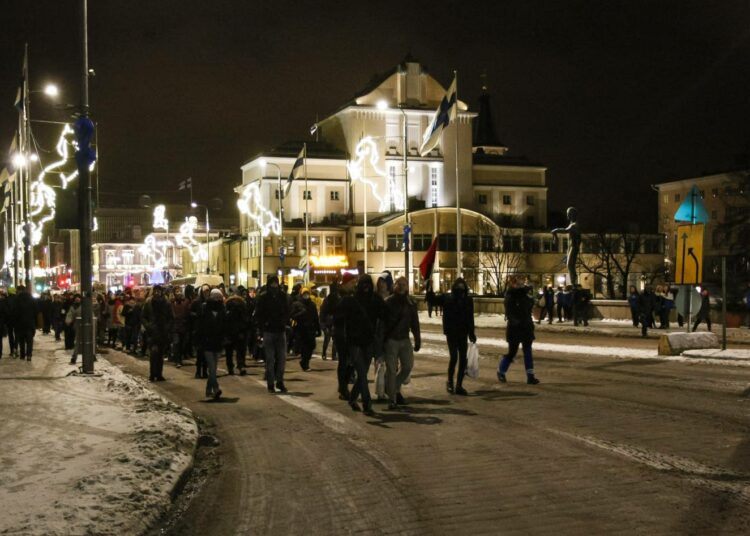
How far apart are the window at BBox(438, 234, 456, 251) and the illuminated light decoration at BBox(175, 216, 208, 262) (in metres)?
21.5

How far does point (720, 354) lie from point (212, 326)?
12.0 meters

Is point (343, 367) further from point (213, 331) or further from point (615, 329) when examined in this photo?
point (615, 329)

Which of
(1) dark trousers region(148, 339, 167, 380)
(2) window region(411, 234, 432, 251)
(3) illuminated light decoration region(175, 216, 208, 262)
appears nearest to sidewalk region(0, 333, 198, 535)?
(1) dark trousers region(148, 339, 167, 380)

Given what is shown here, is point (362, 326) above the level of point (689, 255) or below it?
below

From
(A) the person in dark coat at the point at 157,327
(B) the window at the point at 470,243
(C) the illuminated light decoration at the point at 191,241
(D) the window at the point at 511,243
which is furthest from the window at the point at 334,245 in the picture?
(A) the person in dark coat at the point at 157,327

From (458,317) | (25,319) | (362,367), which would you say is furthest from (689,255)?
(25,319)

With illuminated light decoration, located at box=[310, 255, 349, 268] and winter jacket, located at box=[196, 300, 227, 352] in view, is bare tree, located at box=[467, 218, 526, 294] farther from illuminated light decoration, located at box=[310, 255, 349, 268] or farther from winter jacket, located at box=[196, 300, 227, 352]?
winter jacket, located at box=[196, 300, 227, 352]

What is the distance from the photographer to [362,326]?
503 inches

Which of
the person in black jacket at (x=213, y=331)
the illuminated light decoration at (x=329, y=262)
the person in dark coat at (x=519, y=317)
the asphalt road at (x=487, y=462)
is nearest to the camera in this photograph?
the asphalt road at (x=487, y=462)

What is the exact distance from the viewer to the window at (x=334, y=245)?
81.6m

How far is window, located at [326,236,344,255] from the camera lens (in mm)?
81562

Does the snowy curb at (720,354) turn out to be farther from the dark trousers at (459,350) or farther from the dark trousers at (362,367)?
the dark trousers at (362,367)

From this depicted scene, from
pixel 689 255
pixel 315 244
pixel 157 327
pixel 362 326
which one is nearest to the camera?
pixel 362 326

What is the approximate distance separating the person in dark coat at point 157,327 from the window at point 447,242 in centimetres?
5927
